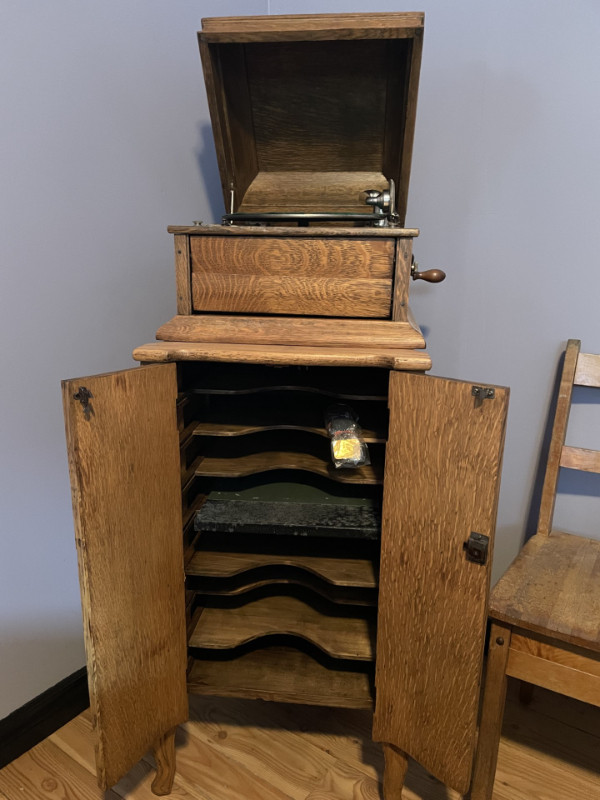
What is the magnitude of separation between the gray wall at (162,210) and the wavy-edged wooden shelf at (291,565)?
20.6 inches

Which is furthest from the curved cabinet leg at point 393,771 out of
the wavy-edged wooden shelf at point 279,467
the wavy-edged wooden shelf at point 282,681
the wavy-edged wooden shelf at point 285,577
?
the wavy-edged wooden shelf at point 279,467

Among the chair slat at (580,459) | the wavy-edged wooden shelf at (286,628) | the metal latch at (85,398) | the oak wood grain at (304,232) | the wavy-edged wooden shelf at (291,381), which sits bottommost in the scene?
the wavy-edged wooden shelf at (286,628)

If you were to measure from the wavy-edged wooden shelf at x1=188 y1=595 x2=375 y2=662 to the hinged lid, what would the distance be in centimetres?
107

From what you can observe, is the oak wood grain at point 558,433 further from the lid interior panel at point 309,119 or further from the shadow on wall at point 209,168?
the shadow on wall at point 209,168

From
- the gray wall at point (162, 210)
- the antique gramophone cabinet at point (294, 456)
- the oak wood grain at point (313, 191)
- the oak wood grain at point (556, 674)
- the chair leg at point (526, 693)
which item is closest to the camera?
the antique gramophone cabinet at point (294, 456)

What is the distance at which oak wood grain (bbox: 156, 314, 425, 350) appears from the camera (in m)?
1.12

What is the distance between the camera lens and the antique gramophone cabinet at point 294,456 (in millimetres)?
990

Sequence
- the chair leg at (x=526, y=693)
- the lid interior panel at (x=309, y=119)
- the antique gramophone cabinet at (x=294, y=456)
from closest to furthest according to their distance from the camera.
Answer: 1. the antique gramophone cabinet at (x=294, y=456)
2. the lid interior panel at (x=309, y=119)
3. the chair leg at (x=526, y=693)

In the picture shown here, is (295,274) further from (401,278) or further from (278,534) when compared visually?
(278,534)

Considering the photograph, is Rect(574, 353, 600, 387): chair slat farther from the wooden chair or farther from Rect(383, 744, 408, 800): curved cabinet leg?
Rect(383, 744, 408, 800): curved cabinet leg

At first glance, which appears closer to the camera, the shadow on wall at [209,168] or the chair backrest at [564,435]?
the chair backrest at [564,435]

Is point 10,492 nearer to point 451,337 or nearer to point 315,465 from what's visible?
point 315,465

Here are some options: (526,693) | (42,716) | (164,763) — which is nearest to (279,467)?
(164,763)

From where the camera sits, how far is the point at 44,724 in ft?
4.99
